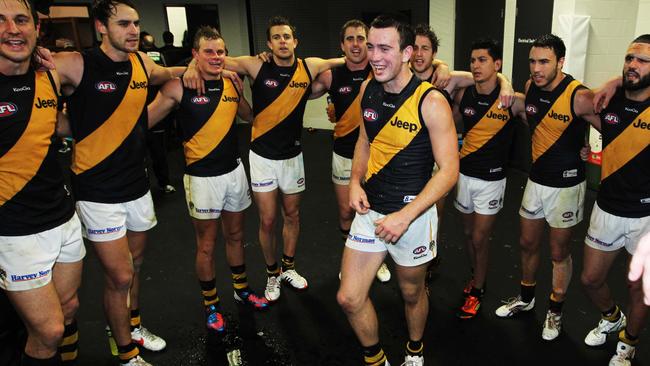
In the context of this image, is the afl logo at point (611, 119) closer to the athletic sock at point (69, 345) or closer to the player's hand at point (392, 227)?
the player's hand at point (392, 227)

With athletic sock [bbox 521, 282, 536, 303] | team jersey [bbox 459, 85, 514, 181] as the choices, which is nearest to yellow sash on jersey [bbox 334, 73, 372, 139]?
team jersey [bbox 459, 85, 514, 181]

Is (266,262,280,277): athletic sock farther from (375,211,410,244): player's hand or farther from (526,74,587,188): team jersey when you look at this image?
(526,74,587,188): team jersey

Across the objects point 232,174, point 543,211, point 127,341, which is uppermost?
point 232,174

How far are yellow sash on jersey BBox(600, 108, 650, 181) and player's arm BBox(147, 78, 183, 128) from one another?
2.56 meters

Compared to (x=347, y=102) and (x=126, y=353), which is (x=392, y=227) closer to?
(x=347, y=102)

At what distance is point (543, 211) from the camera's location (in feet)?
10.3

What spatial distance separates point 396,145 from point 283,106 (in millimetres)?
1281

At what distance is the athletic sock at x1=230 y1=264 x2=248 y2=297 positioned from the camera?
11.7 ft

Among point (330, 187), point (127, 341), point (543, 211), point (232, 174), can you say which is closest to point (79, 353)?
point (127, 341)

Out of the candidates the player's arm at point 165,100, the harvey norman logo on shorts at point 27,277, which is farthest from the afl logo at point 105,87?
the harvey norman logo on shorts at point 27,277

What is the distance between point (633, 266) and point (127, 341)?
2.65 metres

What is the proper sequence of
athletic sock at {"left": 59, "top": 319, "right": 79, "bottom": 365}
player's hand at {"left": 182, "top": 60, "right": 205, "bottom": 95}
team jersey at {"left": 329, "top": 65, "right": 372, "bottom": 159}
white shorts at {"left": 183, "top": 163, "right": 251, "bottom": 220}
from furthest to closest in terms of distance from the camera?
team jersey at {"left": 329, "top": 65, "right": 372, "bottom": 159} → white shorts at {"left": 183, "top": 163, "right": 251, "bottom": 220} → player's hand at {"left": 182, "top": 60, "right": 205, "bottom": 95} → athletic sock at {"left": 59, "top": 319, "right": 79, "bottom": 365}

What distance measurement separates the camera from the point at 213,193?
319 cm

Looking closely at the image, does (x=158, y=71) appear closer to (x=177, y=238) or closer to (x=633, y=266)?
(x=177, y=238)
